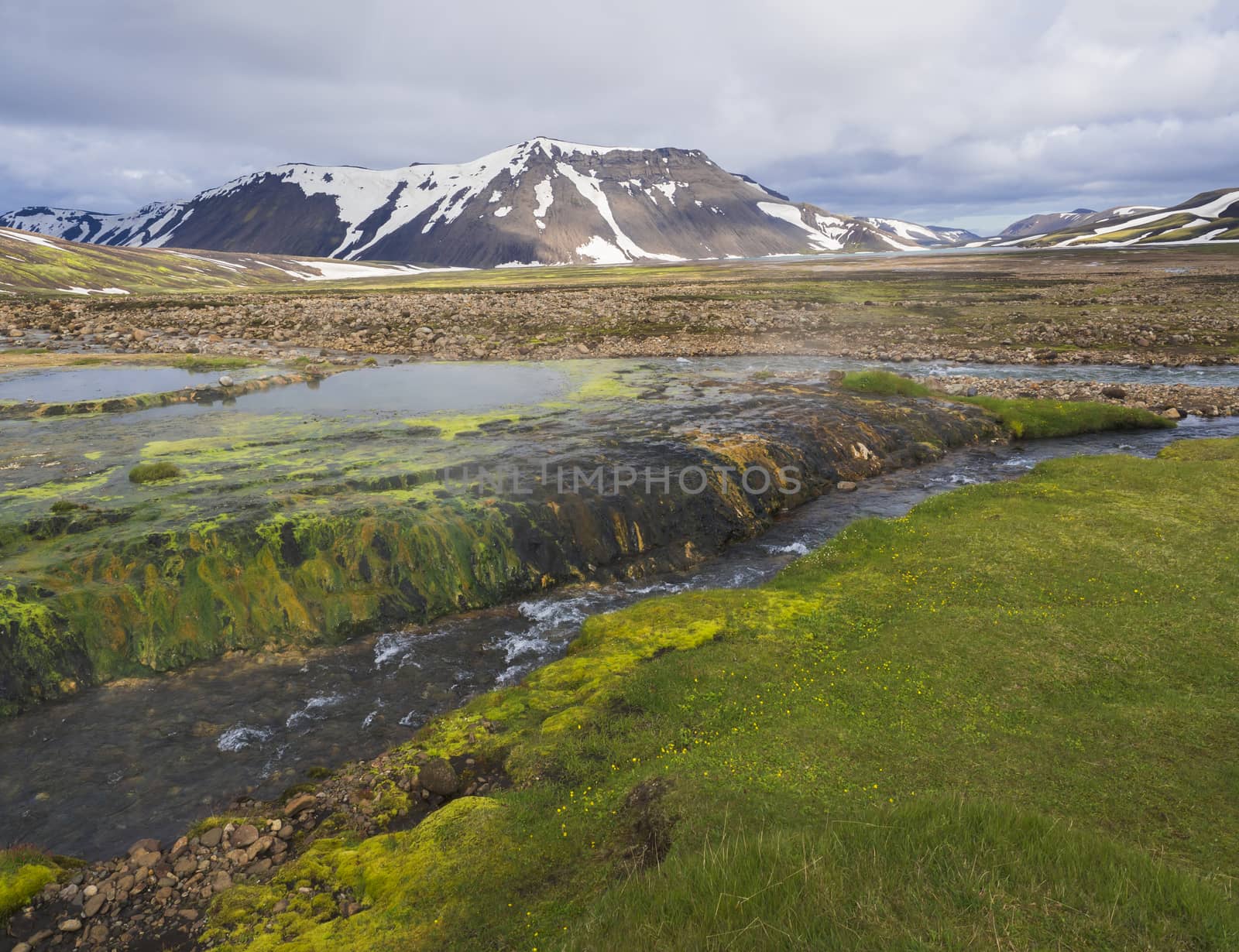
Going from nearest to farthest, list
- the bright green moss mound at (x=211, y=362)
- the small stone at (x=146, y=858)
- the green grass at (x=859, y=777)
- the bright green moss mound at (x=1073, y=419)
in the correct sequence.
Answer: the green grass at (x=859, y=777) < the small stone at (x=146, y=858) < the bright green moss mound at (x=1073, y=419) < the bright green moss mound at (x=211, y=362)

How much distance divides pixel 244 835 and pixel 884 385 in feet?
127

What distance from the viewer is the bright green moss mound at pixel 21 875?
910 centimetres

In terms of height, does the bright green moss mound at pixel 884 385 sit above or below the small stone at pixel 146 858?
above

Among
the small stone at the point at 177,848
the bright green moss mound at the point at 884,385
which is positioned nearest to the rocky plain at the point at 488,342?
the small stone at the point at 177,848

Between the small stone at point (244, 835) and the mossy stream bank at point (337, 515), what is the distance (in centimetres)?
709

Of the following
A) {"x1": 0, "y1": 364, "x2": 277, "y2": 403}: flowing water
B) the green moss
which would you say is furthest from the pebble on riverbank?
{"x1": 0, "y1": 364, "x2": 277, "y2": 403}: flowing water

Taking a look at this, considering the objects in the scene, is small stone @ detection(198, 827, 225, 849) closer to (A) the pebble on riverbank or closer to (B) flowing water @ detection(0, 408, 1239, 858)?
(B) flowing water @ detection(0, 408, 1239, 858)

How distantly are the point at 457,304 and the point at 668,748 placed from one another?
80627 millimetres

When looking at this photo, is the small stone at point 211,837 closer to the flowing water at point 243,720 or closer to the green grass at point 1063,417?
the flowing water at point 243,720

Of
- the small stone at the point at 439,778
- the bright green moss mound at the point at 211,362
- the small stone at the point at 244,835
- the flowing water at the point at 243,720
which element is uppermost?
the bright green moss mound at the point at 211,362

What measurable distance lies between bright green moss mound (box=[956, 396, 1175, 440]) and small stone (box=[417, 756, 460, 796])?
3485cm

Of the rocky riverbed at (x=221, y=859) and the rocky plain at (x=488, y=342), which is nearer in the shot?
the rocky riverbed at (x=221, y=859)

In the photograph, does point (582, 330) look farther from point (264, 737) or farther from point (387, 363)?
point (264, 737)

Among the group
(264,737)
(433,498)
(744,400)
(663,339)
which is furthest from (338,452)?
(663,339)
